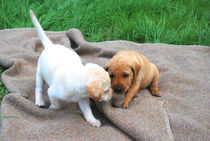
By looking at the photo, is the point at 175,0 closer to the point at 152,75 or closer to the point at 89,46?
the point at 89,46

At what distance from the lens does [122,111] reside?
297cm

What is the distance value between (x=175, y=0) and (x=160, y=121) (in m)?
5.80

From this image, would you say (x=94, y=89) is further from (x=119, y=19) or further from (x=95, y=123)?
(x=119, y=19)

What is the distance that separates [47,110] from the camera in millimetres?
3092

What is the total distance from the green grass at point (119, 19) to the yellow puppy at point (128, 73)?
215 cm

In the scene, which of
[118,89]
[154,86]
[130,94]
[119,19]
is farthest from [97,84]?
[119,19]

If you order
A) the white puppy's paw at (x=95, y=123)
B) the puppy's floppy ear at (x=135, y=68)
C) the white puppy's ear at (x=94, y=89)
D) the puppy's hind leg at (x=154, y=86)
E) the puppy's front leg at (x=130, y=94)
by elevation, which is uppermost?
the white puppy's ear at (x=94, y=89)

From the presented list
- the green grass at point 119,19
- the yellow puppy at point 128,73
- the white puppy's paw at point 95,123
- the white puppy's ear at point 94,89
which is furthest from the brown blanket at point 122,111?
the green grass at point 119,19

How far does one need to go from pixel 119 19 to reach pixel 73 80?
3.94 metres

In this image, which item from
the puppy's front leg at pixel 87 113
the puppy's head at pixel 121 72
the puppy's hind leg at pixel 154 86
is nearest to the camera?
the puppy's front leg at pixel 87 113

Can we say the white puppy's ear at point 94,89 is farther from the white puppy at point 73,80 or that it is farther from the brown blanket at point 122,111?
the brown blanket at point 122,111

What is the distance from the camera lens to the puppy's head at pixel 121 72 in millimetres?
3176

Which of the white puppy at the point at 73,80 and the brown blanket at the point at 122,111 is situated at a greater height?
the white puppy at the point at 73,80

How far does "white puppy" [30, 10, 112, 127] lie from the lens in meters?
2.56
